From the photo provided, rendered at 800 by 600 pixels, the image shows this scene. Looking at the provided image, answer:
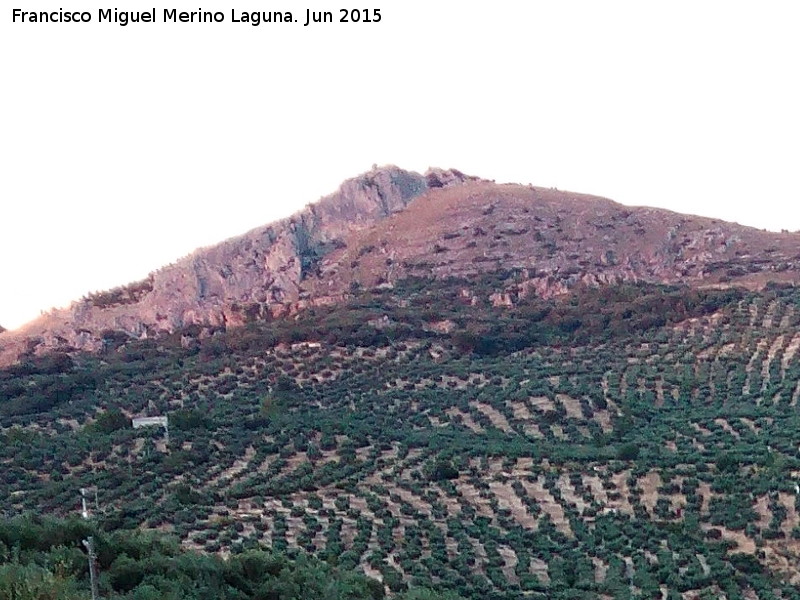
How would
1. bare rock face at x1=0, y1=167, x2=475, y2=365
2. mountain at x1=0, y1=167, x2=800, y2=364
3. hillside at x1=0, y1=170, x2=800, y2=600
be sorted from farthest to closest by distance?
bare rock face at x1=0, y1=167, x2=475, y2=365 < mountain at x1=0, y1=167, x2=800, y2=364 < hillside at x1=0, y1=170, x2=800, y2=600

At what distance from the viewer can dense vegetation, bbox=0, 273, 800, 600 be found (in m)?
25.7

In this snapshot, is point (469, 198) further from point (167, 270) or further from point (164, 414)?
point (164, 414)

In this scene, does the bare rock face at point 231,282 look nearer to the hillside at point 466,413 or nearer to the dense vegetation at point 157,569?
the hillside at point 466,413

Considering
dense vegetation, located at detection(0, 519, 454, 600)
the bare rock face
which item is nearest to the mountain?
the bare rock face

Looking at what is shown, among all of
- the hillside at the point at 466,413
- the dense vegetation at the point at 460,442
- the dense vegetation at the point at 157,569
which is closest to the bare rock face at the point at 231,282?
the hillside at the point at 466,413

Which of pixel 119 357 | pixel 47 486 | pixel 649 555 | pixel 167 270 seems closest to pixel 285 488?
pixel 47 486

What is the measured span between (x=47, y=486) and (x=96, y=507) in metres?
2.75

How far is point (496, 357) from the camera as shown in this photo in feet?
167

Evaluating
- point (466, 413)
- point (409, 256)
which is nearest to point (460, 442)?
point (466, 413)

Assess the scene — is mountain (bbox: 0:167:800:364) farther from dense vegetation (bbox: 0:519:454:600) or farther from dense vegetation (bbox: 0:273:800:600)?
dense vegetation (bbox: 0:519:454:600)

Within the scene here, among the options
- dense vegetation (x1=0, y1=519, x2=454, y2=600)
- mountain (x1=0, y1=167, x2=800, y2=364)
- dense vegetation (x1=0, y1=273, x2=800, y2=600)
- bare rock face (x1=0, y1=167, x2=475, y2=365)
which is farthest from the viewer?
bare rock face (x1=0, y1=167, x2=475, y2=365)

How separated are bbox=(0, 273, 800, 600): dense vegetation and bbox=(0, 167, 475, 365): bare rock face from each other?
266 inches

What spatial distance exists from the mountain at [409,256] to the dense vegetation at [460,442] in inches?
181

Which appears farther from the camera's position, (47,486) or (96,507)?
(47,486)
